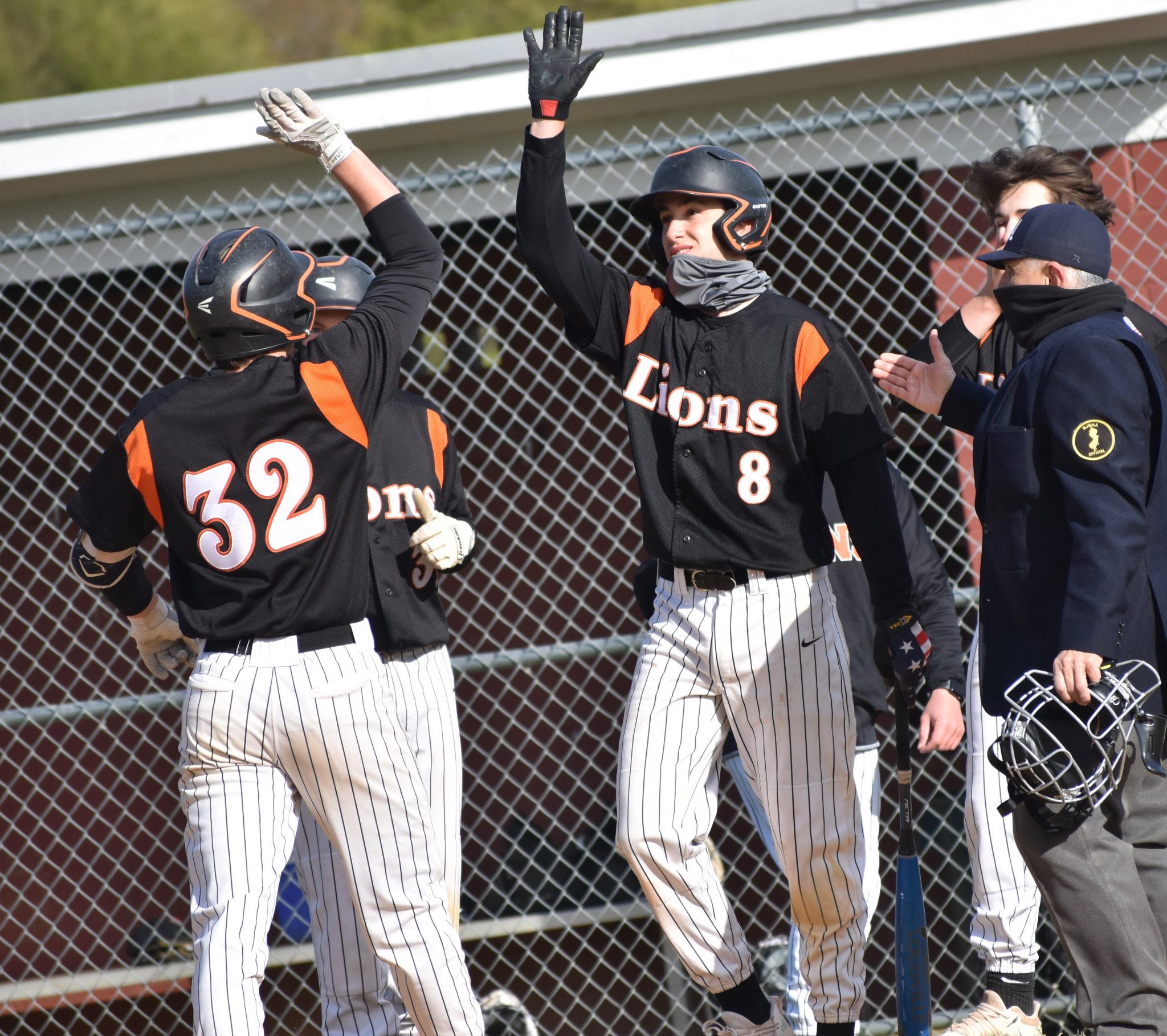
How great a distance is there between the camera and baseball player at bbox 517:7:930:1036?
287 cm

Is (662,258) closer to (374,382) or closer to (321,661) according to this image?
(374,382)

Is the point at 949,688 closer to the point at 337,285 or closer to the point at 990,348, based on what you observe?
the point at 990,348

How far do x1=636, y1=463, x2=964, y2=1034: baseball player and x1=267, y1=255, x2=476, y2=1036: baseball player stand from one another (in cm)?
62

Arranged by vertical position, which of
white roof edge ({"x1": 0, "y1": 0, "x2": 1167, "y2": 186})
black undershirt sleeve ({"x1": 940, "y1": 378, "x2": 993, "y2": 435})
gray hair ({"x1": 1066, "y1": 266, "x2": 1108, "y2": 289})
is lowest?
black undershirt sleeve ({"x1": 940, "y1": 378, "x2": 993, "y2": 435})

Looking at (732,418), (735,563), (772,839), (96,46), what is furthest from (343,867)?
(96,46)

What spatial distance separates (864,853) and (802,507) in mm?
901

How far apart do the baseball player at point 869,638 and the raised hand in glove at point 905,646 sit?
0.52 meters

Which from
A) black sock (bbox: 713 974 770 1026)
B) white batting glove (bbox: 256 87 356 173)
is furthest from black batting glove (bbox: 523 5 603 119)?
black sock (bbox: 713 974 770 1026)

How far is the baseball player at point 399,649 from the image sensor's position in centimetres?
338

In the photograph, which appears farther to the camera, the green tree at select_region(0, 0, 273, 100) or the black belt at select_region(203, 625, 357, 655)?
the green tree at select_region(0, 0, 273, 100)

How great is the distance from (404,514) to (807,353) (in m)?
1.29

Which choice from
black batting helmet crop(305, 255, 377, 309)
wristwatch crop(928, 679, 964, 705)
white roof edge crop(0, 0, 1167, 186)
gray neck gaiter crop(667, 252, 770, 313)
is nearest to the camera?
gray neck gaiter crop(667, 252, 770, 313)

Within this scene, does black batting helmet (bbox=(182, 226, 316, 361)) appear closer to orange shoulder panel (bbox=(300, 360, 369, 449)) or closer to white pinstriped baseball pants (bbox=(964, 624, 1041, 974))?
orange shoulder panel (bbox=(300, 360, 369, 449))

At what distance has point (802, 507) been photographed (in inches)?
118
